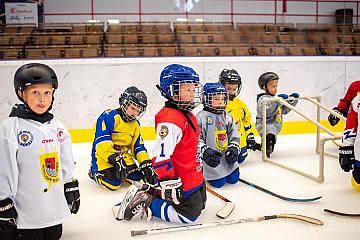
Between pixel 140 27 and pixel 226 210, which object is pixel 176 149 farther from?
pixel 140 27

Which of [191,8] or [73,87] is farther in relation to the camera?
[191,8]

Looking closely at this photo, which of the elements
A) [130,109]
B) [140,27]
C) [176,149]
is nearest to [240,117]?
[130,109]

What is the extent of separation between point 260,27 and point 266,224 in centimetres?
496

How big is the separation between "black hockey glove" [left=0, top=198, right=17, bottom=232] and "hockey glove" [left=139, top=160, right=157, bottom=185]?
2.96ft

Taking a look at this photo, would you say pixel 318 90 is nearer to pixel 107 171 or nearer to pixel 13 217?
pixel 107 171

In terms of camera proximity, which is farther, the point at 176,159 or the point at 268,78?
the point at 268,78

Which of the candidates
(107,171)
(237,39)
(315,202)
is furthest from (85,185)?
(237,39)

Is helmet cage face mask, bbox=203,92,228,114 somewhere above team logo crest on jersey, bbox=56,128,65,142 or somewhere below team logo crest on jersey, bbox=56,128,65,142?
above

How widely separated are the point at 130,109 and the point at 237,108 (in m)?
1.16

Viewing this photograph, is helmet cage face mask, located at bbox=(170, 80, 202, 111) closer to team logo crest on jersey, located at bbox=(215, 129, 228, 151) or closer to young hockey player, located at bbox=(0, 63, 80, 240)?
Result: young hockey player, located at bbox=(0, 63, 80, 240)

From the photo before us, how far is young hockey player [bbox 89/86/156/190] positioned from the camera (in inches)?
117

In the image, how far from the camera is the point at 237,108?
3.76 meters

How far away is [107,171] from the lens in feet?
10.1

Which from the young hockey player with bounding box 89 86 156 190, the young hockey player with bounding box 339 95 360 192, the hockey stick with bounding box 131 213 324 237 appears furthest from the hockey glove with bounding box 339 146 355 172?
the young hockey player with bounding box 89 86 156 190
